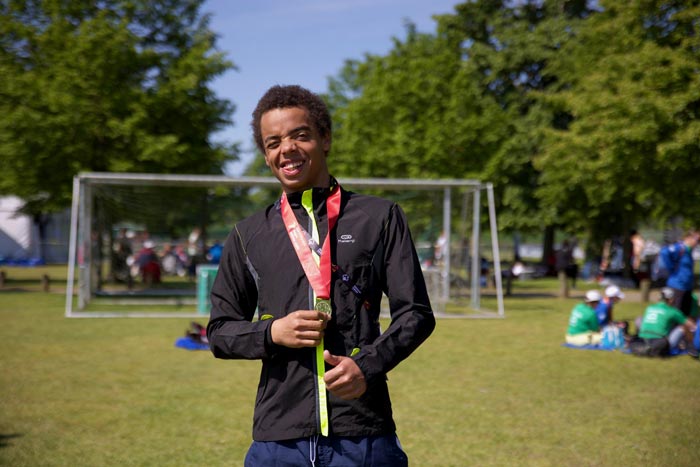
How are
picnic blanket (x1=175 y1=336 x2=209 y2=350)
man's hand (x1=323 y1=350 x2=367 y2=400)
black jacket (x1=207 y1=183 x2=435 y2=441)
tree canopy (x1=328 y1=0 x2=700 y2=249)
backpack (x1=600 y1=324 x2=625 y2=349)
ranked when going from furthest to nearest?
tree canopy (x1=328 y1=0 x2=700 y2=249), backpack (x1=600 y1=324 x2=625 y2=349), picnic blanket (x1=175 y1=336 x2=209 y2=350), black jacket (x1=207 y1=183 x2=435 y2=441), man's hand (x1=323 y1=350 x2=367 y2=400)

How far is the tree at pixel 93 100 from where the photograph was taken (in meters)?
24.1

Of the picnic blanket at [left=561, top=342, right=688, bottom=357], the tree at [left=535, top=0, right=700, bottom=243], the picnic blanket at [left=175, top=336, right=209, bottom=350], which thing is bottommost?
the picnic blanket at [left=175, top=336, right=209, bottom=350]

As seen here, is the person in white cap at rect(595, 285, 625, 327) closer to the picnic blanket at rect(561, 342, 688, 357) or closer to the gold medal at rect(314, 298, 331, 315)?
the picnic blanket at rect(561, 342, 688, 357)

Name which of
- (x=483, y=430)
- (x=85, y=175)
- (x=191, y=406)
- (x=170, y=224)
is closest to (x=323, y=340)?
(x=483, y=430)

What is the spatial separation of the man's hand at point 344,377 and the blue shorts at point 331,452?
0.63 ft

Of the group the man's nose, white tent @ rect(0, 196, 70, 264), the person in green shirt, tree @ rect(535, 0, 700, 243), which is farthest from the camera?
white tent @ rect(0, 196, 70, 264)

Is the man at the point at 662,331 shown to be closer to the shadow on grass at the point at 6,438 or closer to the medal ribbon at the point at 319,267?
the shadow on grass at the point at 6,438

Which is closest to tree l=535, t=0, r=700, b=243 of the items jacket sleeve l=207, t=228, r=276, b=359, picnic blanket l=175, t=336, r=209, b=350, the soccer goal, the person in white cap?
the soccer goal

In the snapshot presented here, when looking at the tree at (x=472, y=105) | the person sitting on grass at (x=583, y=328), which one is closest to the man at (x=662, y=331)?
the person sitting on grass at (x=583, y=328)

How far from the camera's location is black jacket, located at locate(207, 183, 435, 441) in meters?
2.39

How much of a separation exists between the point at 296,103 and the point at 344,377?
934 millimetres

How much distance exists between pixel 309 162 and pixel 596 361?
426 inches

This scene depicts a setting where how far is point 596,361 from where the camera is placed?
12352mm

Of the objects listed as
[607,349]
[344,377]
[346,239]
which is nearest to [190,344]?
[607,349]
